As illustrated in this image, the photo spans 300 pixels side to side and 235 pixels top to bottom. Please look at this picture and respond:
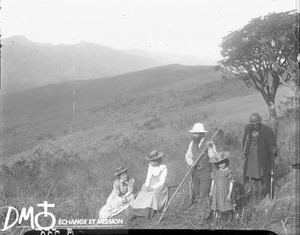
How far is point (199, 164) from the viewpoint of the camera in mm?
7047

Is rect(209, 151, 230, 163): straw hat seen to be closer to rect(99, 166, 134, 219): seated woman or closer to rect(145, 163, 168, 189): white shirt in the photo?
rect(145, 163, 168, 189): white shirt

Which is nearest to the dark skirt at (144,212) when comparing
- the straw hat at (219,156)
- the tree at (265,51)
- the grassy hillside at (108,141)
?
the grassy hillside at (108,141)

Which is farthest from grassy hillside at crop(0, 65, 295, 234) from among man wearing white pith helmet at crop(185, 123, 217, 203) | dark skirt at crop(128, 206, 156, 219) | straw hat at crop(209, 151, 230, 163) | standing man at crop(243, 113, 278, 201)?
straw hat at crop(209, 151, 230, 163)

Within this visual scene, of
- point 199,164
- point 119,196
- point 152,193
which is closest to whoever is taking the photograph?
point 199,164

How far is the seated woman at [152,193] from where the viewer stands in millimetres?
7102

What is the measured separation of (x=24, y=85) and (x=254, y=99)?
22915 mm

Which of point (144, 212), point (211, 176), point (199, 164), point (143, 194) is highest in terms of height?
point (199, 164)

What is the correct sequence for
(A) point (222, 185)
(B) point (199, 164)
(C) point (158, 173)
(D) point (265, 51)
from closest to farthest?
Answer: (A) point (222, 185) < (B) point (199, 164) < (C) point (158, 173) < (D) point (265, 51)

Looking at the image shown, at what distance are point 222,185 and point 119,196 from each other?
2.21 m

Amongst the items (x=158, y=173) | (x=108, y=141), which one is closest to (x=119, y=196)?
(x=158, y=173)

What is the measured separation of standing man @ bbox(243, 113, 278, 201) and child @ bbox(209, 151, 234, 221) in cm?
59

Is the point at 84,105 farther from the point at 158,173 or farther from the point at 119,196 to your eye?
the point at 158,173

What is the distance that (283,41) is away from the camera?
912cm

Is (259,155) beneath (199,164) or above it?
above
